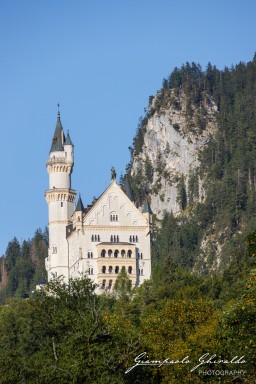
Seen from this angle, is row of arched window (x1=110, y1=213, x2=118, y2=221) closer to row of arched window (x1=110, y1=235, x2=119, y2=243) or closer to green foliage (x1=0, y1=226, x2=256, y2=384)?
row of arched window (x1=110, y1=235, x2=119, y2=243)

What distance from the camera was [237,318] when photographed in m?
58.5

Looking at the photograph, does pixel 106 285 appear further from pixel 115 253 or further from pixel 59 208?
pixel 59 208

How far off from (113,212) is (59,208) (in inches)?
227

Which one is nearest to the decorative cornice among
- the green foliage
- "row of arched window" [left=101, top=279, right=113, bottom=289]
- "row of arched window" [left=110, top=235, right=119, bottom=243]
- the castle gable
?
the castle gable

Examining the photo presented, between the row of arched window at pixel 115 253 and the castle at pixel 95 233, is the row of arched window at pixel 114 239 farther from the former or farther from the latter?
the row of arched window at pixel 115 253

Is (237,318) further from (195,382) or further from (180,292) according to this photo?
(180,292)

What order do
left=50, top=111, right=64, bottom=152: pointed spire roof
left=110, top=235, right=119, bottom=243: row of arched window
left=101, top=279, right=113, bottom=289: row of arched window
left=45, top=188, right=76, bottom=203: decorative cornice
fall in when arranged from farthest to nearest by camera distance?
left=50, top=111, right=64, bottom=152: pointed spire roof, left=45, top=188, right=76, bottom=203: decorative cornice, left=110, top=235, right=119, bottom=243: row of arched window, left=101, top=279, right=113, bottom=289: row of arched window

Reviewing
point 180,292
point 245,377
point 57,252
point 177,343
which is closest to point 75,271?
point 57,252

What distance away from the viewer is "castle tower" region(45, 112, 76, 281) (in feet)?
501

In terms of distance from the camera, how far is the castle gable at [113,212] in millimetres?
151225

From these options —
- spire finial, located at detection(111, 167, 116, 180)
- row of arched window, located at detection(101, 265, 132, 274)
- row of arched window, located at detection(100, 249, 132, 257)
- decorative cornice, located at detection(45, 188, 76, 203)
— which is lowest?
row of arched window, located at detection(101, 265, 132, 274)

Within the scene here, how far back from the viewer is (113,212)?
152250 millimetres

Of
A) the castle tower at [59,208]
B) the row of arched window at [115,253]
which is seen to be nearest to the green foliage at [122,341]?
the row of arched window at [115,253]

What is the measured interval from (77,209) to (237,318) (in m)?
92.4
